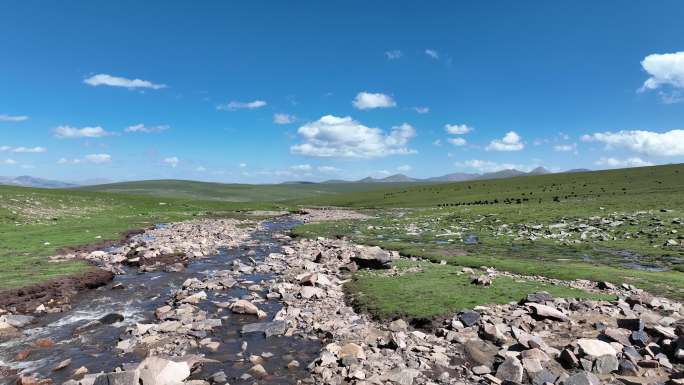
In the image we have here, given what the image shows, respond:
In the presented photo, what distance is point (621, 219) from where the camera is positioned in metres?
49.0

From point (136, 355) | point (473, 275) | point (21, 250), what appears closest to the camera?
point (136, 355)

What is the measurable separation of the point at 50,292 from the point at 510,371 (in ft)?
74.3

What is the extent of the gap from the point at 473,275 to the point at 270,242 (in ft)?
85.1

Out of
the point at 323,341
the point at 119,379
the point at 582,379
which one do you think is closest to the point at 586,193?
the point at 582,379

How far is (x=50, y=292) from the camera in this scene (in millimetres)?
21453

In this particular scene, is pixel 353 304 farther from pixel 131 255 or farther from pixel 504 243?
pixel 504 243

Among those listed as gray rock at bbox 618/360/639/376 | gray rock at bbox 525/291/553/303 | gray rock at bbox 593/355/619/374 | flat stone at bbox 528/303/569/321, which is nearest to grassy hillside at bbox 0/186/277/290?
flat stone at bbox 528/303/569/321

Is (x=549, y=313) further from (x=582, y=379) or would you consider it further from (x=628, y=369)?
(x=582, y=379)

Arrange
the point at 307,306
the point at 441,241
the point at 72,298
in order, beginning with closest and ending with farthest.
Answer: the point at 307,306 → the point at 72,298 → the point at 441,241

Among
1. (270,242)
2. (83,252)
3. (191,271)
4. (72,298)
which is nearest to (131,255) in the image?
(83,252)

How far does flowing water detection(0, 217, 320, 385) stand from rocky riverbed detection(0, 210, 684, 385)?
0.07m

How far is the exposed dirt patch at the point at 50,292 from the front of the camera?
19.5m

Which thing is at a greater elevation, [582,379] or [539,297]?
[539,297]

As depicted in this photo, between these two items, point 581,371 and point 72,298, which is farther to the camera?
point 72,298
